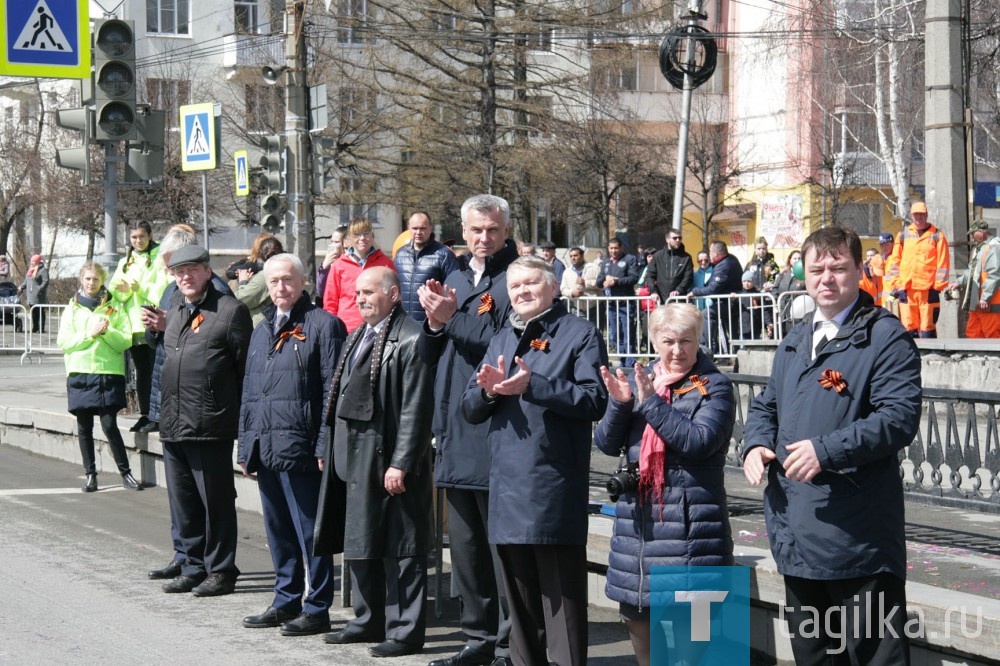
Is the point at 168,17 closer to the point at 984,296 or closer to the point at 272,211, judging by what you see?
the point at 272,211

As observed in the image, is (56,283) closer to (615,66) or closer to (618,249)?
(615,66)

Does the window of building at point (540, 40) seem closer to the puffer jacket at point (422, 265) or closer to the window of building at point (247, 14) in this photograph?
the window of building at point (247, 14)

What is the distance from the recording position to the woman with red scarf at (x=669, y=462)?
5.47 metres

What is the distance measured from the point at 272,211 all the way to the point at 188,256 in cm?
923

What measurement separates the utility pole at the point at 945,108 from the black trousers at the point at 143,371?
8.32 meters

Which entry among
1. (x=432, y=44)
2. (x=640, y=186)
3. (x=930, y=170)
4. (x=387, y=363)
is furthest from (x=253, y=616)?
(x=640, y=186)

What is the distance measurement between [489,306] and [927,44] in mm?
9672

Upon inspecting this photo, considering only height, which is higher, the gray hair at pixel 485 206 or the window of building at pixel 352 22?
the window of building at pixel 352 22

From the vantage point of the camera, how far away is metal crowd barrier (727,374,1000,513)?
831 centimetres

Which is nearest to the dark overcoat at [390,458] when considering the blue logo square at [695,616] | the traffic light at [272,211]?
the blue logo square at [695,616]

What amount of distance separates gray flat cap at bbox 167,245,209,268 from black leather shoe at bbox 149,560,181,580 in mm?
1868

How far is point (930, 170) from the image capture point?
14789mm

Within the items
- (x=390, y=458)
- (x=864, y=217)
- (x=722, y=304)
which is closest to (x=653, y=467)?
(x=390, y=458)

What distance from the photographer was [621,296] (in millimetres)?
19375
